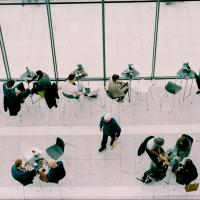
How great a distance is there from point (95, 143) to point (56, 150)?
119 cm

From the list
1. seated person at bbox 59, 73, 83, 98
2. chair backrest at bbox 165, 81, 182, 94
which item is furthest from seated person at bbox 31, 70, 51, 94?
chair backrest at bbox 165, 81, 182, 94

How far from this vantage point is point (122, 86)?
13617 millimetres

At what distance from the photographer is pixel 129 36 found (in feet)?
58.3

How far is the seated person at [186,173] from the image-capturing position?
1179 centimetres

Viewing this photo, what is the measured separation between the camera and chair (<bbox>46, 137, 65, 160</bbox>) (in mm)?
12820

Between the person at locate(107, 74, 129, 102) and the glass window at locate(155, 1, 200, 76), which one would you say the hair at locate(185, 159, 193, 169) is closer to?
the person at locate(107, 74, 129, 102)

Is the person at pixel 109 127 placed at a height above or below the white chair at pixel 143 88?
below

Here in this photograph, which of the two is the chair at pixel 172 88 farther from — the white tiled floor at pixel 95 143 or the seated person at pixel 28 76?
the seated person at pixel 28 76

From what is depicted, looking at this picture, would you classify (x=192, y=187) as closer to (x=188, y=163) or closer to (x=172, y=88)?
(x=188, y=163)

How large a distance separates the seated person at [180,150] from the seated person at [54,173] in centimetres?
254

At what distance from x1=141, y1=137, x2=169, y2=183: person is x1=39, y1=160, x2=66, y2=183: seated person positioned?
6.55ft

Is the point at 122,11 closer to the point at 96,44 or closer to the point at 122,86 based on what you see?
the point at 96,44

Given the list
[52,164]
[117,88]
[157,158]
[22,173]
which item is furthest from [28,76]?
[157,158]

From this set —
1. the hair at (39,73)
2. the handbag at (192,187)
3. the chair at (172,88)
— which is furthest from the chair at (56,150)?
the chair at (172,88)
